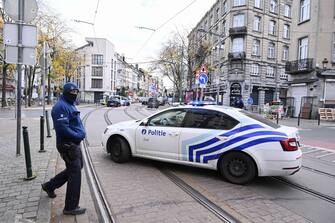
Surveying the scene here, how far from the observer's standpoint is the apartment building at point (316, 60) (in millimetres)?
25500

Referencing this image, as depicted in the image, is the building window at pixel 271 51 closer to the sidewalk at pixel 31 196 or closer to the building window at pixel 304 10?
the building window at pixel 304 10

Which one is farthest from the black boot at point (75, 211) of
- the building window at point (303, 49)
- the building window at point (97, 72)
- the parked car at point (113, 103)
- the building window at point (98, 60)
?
the building window at point (97, 72)

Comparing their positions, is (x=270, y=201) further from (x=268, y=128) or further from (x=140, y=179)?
(x=140, y=179)

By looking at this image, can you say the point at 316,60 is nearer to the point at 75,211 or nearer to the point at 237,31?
the point at 237,31

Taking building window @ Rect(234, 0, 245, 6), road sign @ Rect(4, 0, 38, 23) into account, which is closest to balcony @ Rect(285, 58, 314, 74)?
building window @ Rect(234, 0, 245, 6)

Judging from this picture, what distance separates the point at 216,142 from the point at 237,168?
643mm

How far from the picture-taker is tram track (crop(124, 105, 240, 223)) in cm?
405

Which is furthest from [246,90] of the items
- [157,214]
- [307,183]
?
[157,214]

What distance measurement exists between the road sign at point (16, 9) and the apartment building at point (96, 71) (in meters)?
67.9

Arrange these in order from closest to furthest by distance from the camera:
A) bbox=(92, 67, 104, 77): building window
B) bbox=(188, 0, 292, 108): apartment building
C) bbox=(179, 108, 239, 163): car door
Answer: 1. bbox=(179, 108, 239, 163): car door
2. bbox=(188, 0, 292, 108): apartment building
3. bbox=(92, 67, 104, 77): building window

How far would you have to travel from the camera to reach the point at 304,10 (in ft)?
93.0

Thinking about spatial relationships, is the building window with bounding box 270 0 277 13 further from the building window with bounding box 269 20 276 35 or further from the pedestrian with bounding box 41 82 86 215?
the pedestrian with bounding box 41 82 86 215

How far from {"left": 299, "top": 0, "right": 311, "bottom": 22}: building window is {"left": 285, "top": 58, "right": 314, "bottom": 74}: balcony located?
4167 millimetres

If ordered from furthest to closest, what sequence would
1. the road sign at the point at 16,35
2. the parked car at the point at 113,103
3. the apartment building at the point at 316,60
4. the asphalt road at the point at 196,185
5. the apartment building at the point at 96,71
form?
the apartment building at the point at 96,71 < the parked car at the point at 113,103 < the apartment building at the point at 316,60 < the road sign at the point at 16,35 < the asphalt road at the point at 196,185
